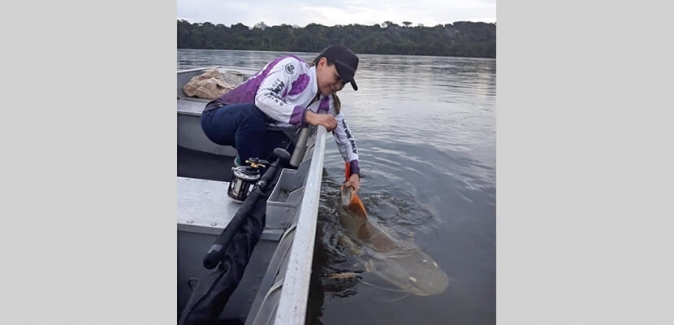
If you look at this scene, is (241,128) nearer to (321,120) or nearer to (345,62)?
(321,120)

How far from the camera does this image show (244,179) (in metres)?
2.94

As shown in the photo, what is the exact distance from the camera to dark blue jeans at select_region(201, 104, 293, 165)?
3.35m

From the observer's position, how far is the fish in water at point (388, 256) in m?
4.05

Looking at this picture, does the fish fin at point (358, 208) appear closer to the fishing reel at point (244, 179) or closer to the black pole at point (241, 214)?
the black pole at point (241, 214)

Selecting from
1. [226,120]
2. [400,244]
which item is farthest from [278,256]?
[400,244]

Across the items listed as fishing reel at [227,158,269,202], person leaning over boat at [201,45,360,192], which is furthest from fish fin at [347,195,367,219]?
fishing reel at [227,158,269,202]

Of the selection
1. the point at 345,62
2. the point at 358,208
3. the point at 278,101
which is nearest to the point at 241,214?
the point at 278,101

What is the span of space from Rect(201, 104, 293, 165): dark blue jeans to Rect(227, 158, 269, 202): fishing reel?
33 cm

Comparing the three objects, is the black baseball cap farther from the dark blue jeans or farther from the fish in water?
the fish in water

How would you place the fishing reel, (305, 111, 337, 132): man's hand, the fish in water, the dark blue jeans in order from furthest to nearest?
1. the fish in water
2. the dark blue jeans
3. (305, 111, 337, 132): man's hand
4. the fishing reel

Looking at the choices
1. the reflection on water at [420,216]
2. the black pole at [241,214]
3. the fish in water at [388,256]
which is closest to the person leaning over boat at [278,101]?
the black pole at [241,214]

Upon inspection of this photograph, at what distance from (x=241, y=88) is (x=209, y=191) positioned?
0.92 metres

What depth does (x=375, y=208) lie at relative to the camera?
18.7 feet

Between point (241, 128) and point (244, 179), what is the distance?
1.79 ft
